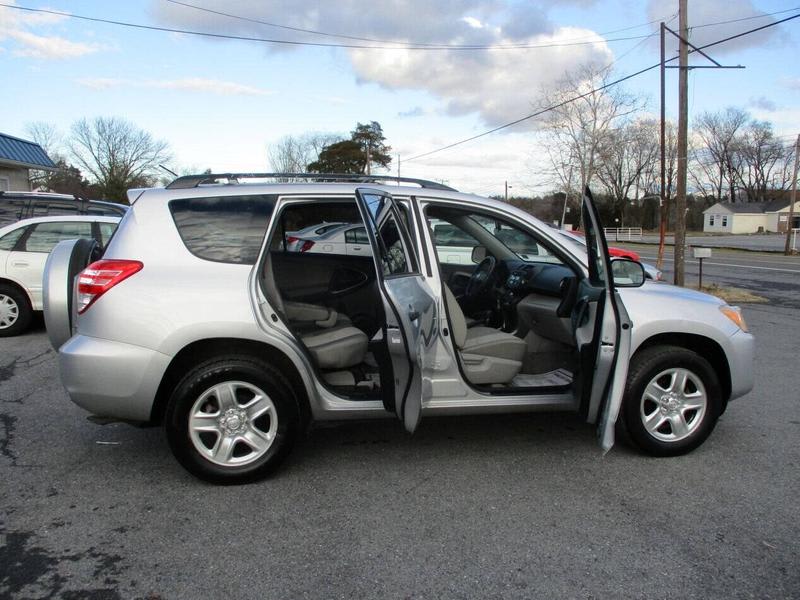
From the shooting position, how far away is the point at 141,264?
3.55 meters

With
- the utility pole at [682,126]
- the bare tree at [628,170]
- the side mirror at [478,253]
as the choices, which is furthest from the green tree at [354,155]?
the side mirror at [478,253]

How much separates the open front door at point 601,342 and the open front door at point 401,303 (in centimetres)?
95

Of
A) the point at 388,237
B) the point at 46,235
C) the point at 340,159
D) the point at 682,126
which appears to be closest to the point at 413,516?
the point at 388,237

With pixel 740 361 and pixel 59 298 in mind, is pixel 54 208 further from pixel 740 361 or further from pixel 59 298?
pixel 740 361

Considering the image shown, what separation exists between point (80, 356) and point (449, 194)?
95.2 inches

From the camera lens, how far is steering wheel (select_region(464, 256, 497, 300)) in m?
5.14

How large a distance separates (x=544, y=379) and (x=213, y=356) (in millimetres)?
2191

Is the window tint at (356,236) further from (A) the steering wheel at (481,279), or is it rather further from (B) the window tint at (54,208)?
(B) the window tint at (54,208)

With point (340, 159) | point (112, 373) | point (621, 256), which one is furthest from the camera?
point (340, 159)

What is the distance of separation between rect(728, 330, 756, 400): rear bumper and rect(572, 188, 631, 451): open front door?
1.02 meters

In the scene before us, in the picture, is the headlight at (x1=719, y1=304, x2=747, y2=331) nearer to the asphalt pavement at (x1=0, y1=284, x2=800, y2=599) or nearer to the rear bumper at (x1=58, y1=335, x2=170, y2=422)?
the asphalt pavement at (x1=0, y1=284, x2=800, y2=599)

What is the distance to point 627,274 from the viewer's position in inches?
157

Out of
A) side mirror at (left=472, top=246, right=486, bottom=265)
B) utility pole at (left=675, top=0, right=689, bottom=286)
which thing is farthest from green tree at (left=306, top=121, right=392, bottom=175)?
side mirror at (left=472, top=246, right=486, bottom=265)

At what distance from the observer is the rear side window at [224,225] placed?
12.0ft
